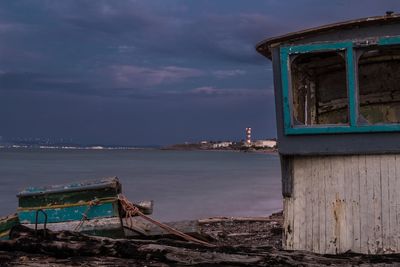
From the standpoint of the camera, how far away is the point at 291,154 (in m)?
7.82

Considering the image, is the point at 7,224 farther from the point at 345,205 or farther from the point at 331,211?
the point at 345,205

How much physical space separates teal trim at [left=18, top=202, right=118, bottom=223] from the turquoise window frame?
3.59 m

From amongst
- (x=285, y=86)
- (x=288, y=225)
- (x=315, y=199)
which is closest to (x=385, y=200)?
(x=315, y=199)

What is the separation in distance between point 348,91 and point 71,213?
519cm

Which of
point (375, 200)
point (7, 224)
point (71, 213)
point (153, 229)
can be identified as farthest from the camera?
point (7, 224)

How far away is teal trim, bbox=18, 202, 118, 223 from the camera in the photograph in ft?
31.4

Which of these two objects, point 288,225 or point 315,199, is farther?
point 288,225

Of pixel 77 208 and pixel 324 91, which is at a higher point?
pixel 324 91

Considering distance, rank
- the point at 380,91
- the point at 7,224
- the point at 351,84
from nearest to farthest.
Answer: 1. the point at 351,84
2. the point at 7,224
3. the point at 380,91

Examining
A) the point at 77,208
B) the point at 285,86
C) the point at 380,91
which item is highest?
the point at 380,91

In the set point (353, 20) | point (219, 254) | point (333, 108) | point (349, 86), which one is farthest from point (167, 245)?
point (333, 108)

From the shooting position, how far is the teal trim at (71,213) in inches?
376

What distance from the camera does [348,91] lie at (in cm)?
762

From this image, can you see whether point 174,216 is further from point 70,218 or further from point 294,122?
point 294,122
